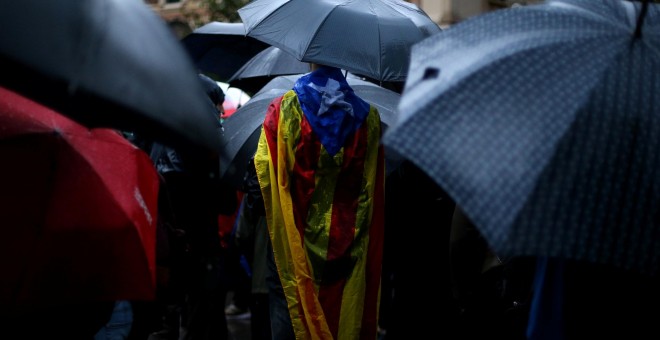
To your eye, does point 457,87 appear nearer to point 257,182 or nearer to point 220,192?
point 257,182

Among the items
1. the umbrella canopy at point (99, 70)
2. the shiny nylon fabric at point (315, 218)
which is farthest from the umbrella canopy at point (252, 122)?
the umbrella canopy at point (99, 70)

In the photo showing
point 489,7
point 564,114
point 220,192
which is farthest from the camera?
point 489,7

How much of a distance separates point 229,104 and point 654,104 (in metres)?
7.72

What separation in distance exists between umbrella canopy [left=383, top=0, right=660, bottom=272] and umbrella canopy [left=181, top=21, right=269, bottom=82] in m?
6.21

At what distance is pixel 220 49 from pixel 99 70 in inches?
267

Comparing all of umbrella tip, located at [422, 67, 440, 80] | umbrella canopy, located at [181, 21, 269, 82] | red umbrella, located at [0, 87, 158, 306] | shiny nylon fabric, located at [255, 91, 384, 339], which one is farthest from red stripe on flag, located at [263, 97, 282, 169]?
umbrella canopy, located at [181, 21, 269, 82]

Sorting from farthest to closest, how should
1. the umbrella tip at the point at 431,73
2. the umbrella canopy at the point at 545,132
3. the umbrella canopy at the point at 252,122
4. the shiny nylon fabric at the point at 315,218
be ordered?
1. the umbrella canopy at the point at 252,122
2. the shiny nylon fabric at the point at 315,218
3. the umbrella tip at the point at 431,73
4. the umbrella canopy at the point at 545,132

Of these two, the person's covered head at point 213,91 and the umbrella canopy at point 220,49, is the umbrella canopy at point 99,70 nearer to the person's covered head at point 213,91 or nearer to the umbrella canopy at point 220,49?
the person's covered head at point 213,91

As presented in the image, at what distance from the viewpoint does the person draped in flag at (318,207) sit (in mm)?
5453

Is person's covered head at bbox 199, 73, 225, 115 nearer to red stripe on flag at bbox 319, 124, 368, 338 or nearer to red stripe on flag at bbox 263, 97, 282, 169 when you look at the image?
red stripe on flag at bbox 263, 97, 282, 169

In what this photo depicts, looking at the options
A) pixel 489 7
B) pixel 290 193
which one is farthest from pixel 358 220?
pixel 489 7

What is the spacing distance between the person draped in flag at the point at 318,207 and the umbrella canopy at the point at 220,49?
3934 mm

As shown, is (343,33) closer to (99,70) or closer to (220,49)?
(99,70)

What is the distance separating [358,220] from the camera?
5.55m
